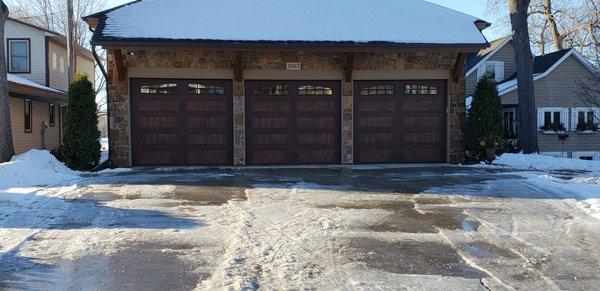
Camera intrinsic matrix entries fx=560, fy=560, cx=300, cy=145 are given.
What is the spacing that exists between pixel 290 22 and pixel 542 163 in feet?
26.9

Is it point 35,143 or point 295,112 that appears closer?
point 295,112

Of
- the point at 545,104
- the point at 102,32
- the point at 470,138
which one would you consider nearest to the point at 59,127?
the point at 102,32

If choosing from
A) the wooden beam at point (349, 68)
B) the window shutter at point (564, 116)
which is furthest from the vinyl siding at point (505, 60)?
the wooden beam at point (349, 68)

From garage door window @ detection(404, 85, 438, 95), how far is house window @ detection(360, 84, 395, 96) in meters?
0.46

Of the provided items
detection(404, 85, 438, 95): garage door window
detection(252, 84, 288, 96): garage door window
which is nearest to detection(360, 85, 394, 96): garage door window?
detection(404, 85, 438, 95): garage door window

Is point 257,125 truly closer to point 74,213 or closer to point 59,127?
point 74,213

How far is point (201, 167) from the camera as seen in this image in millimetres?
15383

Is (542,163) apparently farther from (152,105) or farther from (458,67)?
(152,105)

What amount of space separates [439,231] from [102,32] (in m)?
10.5

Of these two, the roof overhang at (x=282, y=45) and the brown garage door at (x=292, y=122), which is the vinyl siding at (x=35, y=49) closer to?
the roof overhang at (x=282, y=45)

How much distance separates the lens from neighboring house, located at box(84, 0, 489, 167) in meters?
15.1

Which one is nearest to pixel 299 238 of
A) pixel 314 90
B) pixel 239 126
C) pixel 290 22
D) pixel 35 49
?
pixel 239 126

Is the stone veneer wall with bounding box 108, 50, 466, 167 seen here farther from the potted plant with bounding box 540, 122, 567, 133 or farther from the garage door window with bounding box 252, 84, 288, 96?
the potted plant with bounding box 540, 122, 567, 133

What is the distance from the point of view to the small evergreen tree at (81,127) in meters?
14.3
